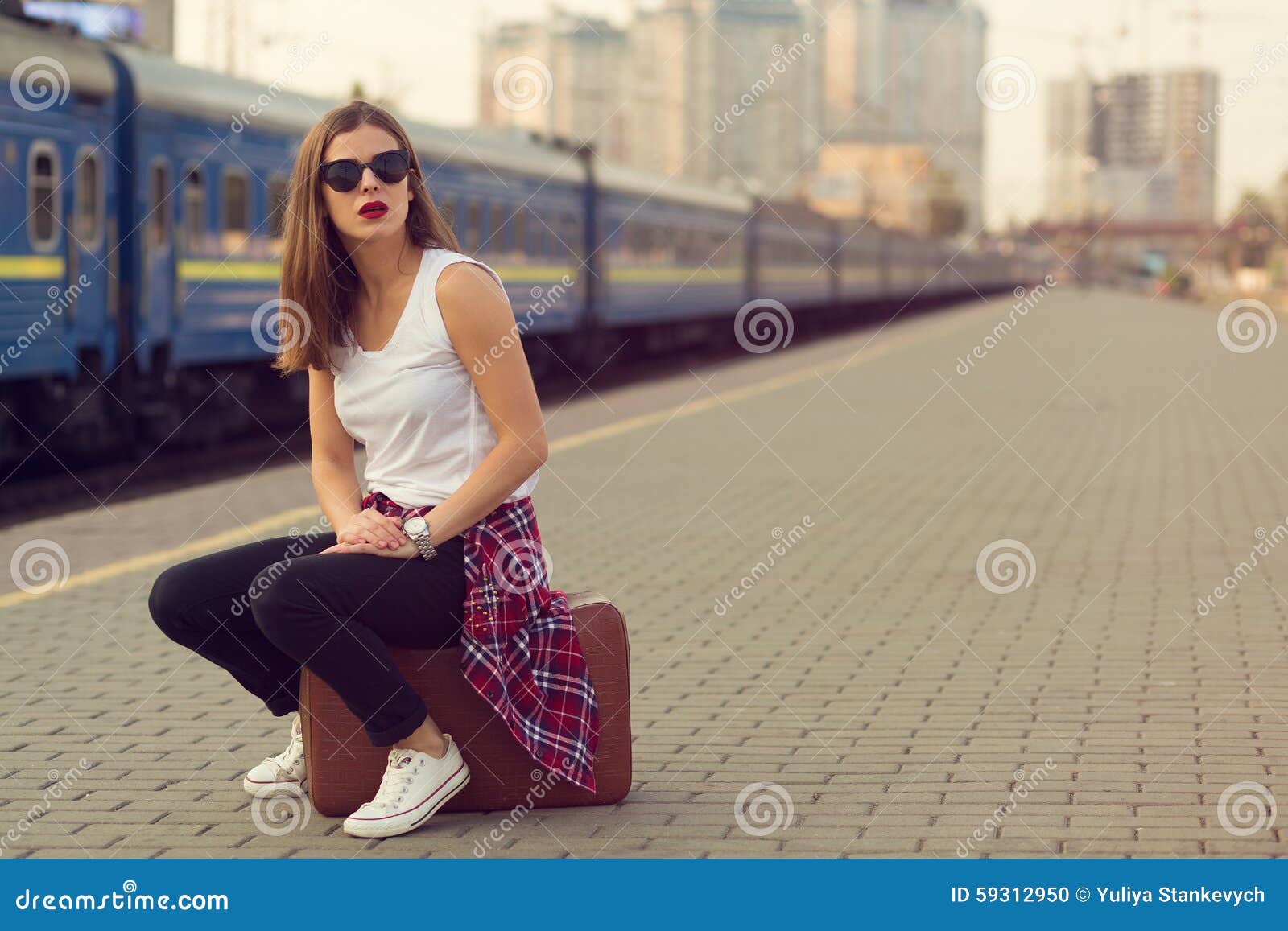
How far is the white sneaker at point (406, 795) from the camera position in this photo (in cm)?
496

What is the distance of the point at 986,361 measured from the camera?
108ft

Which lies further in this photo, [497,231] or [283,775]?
[497,231]

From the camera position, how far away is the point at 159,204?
1584 cm

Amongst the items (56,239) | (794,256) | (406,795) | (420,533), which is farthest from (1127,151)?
(406,795)

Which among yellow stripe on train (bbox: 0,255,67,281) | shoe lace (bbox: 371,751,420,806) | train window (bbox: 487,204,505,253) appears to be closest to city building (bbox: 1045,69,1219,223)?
train window (bbox: 487,204,505,253)

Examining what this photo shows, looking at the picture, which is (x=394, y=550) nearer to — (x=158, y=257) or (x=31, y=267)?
(x=31, y=267)

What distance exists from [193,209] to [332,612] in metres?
12.1

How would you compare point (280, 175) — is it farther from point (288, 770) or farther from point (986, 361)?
point (986, 361)

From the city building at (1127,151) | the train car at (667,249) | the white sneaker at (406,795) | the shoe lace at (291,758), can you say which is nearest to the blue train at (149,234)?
the train car at (667,249)

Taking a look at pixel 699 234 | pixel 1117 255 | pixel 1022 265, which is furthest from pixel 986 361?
pixel 1117 255

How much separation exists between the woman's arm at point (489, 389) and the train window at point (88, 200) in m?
10.2

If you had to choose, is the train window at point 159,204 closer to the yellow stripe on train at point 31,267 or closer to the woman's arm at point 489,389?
the yellow stripe on train at point 31,267

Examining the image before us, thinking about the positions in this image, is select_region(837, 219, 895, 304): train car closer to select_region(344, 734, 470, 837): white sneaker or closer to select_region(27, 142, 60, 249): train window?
select_region(27, 142, 60, 249): train window
